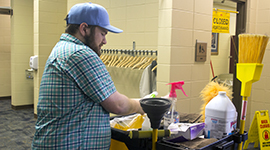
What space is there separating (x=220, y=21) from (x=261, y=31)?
2.64 feet

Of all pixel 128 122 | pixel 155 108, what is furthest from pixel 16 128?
pixel 155 108

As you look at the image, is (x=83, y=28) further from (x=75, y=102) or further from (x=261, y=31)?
(x=261, y=31)

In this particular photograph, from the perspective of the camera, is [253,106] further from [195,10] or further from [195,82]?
[195,10]

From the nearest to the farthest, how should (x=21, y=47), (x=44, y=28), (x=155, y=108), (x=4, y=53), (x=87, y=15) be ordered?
(x=155, y=108)
(x=87, y=15)
(x=44, y=28)
(x=21, y=47)
(x=4, y=53)

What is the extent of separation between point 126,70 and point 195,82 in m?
1.10

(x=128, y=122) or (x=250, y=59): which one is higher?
(x=250, y=59)

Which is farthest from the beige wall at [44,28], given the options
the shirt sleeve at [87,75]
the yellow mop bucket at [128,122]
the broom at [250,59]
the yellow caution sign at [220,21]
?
the broom at [250,59]

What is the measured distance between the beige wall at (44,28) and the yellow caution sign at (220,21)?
2890mm

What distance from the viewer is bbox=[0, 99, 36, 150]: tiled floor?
371 cm

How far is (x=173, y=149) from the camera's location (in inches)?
43.9

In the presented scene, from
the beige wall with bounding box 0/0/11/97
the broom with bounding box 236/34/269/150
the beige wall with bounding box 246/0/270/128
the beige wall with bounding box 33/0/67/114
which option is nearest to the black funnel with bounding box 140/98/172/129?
the broom with bounding box 236/34/269/150

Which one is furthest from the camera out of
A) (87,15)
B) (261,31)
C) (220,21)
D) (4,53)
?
(4,53)

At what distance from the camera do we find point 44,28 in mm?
4688

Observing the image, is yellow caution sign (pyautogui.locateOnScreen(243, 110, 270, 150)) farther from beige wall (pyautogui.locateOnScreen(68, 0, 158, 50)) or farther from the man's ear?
the man's ear
